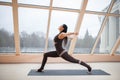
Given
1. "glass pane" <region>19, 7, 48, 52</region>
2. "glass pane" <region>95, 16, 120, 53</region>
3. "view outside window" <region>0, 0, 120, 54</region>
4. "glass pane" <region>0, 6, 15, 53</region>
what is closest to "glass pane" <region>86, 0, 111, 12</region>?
"view outside window" <region>0, 0, 120, 54</region>

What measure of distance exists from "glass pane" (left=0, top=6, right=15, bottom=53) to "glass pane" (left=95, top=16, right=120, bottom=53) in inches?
133

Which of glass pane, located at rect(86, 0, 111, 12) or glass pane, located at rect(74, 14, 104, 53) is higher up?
Result: glass pane, located at rect(86, 0, 111, 12)

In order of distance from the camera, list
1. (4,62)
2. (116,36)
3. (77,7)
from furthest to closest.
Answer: (116,36), (4,62), (77,7)

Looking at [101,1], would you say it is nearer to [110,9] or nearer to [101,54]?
[110,9]

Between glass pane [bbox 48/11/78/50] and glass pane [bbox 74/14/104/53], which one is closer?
glass pane [bbox 48/11/78/50]

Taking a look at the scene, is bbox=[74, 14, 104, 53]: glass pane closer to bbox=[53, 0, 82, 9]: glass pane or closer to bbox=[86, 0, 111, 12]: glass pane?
bbox=[86, 0, 111, 12]: glass pane

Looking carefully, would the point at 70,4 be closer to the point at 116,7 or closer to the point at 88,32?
the point at 88,32

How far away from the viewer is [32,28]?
5570 millimetres

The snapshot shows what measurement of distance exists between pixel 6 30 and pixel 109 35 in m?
3.85

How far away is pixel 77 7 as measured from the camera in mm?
5227

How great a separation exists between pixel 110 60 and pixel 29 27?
3.57 m

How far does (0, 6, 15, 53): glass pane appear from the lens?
5.16 m

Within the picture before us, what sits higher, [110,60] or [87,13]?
[87,13]

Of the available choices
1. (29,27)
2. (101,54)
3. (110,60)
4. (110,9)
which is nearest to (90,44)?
(101,54)
